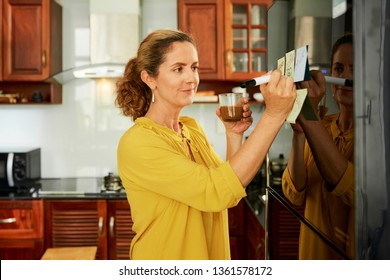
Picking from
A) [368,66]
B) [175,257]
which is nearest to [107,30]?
[175,257]

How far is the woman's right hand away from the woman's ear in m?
0.41

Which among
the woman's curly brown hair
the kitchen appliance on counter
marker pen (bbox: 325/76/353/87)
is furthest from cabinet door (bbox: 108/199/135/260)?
Result: marker pen (bbox: 325/76/353/87)

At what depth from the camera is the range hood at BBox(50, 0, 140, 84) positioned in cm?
257

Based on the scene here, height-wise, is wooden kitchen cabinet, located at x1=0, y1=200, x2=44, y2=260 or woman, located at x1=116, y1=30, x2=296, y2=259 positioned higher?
woman, located at x1=116, y1=30, x2=296, y2=259

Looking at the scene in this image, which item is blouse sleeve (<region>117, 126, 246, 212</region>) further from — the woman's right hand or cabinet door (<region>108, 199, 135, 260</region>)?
cabinet door (<region>108, 199, 135, 260</region>)

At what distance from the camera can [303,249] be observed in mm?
772

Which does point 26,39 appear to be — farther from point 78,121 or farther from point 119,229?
point 119,229

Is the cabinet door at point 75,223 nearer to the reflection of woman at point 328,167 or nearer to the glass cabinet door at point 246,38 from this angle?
the glass cabinet door at point 246,38

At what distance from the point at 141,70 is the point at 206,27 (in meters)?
1.53

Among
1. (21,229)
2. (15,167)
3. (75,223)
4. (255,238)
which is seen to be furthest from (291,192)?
(15,167)

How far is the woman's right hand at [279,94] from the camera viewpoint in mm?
760

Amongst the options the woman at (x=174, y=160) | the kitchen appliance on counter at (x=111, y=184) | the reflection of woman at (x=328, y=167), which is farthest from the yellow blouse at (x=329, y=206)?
the kitchen appliance on counter at (x=111, y=184)

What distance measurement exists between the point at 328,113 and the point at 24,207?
205 centimetres
